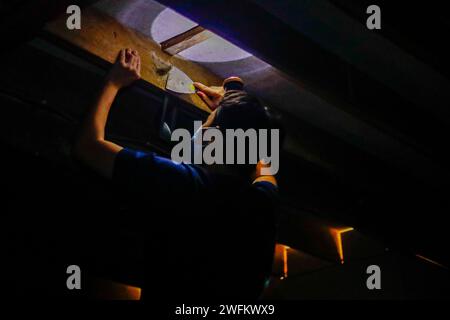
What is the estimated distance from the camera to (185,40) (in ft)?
10.5

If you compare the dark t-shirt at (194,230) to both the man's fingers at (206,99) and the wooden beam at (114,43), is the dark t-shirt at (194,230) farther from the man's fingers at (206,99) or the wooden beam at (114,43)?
the wooden beam at (114,43)

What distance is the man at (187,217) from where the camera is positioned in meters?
1.65

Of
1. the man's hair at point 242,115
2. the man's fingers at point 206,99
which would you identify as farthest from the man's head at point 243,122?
the man's fingers at point 206,99

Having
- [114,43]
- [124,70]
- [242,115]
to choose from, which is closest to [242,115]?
[242,115]

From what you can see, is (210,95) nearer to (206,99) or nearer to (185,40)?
(206,99)

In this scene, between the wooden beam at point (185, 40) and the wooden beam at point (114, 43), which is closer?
the wooden beam at point (114, 43)

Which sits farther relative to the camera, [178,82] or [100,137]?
→ [178,82]

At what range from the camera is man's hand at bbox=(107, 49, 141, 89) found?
188 cm

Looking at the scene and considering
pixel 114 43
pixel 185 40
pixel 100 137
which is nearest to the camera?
pixel 100 137

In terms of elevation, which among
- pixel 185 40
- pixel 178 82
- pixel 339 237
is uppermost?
pixel 185 40

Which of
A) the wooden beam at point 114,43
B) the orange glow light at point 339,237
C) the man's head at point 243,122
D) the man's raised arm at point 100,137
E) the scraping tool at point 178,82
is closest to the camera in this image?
the man's raised arm at point 100,137

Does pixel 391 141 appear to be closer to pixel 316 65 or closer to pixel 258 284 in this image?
pixel 316 65

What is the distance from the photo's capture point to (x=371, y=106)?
3.69 m

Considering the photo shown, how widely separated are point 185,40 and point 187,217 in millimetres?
1945
